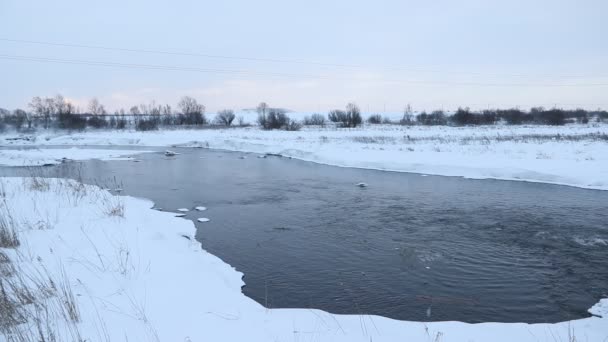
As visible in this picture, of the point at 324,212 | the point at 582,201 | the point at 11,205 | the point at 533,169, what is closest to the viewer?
the point at 11,205

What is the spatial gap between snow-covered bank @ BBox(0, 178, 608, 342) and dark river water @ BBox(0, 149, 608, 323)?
504 mm

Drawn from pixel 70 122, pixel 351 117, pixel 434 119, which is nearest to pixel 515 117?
pixel 434 119

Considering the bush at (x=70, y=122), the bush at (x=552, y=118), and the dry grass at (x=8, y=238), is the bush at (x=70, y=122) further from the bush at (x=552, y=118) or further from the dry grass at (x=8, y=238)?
the bush at (x=552, y=118)

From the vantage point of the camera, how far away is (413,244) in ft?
26.0

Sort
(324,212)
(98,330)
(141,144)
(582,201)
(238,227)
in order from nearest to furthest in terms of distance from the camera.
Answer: (98,330), (238,227), (324,212), (582,201), (141,144)

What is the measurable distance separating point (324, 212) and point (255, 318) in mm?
6269

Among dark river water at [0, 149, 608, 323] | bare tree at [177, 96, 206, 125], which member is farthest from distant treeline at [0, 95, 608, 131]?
dark river water at [0, 149, 608, 323]

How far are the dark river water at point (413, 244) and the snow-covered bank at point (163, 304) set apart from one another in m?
0.50

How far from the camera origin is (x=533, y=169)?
1609 cm

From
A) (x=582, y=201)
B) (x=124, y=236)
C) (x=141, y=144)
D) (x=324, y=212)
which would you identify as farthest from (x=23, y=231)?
(x=141, y=144)

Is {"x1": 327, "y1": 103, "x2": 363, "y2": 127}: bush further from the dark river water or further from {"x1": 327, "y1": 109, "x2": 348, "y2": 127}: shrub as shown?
the dark river water

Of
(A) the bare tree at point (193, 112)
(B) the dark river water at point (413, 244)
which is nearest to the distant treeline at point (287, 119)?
(A) the bare tree at point (193, 112)

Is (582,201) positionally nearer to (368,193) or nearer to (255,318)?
(368,193)

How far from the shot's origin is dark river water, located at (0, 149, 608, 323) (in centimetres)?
558
